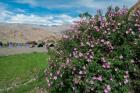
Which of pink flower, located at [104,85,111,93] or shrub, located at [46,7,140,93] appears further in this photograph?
shrub, located at [46,7,140,93]

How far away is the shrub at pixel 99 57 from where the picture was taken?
10.1 metres

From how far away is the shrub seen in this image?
1014 cm

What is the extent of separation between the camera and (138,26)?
11.0 m

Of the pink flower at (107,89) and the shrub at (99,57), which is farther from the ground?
the shrub at (99,57)

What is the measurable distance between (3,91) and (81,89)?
9540mm

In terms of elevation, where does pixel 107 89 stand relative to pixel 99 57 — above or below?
below

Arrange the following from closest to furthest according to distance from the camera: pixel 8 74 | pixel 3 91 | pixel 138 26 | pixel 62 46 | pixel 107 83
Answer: pixel 107 83
pixel 138 26
pixel 62 46
pixel 3 91
pixel 8 74

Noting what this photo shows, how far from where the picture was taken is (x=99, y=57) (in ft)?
34.1

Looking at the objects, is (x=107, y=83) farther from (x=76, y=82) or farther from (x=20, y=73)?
(x=20, y=73)

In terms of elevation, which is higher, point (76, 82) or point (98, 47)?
point (98, 47)

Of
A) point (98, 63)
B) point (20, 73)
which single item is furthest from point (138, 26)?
point (20, 73)

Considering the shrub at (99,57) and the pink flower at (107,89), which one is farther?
the shrub at (99,57)

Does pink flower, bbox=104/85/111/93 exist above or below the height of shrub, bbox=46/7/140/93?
below

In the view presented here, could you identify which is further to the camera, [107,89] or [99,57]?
[99,57]
